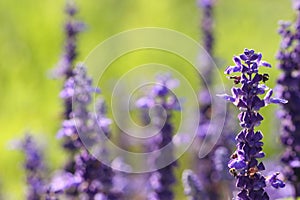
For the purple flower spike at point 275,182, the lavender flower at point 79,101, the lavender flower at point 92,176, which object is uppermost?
the lavender flower at point 79,101

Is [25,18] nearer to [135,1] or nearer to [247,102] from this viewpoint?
[135,1]

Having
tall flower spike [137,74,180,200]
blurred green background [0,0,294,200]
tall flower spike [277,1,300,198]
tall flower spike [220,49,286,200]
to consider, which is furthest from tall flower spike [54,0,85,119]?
blurred green background [0,0,294,200]

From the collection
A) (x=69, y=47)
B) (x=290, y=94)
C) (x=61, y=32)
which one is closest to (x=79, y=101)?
(x=290, y=94)

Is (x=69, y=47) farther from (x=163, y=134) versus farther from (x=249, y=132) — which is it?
(x=249, y=132)

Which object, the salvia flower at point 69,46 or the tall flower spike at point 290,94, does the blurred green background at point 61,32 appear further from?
the tall flower spike at point 290,94

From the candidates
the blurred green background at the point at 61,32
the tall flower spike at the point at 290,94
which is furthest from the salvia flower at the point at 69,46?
the blurred green background at the point at 61,32

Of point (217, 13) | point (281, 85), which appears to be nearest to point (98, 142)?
point (281, 85)
